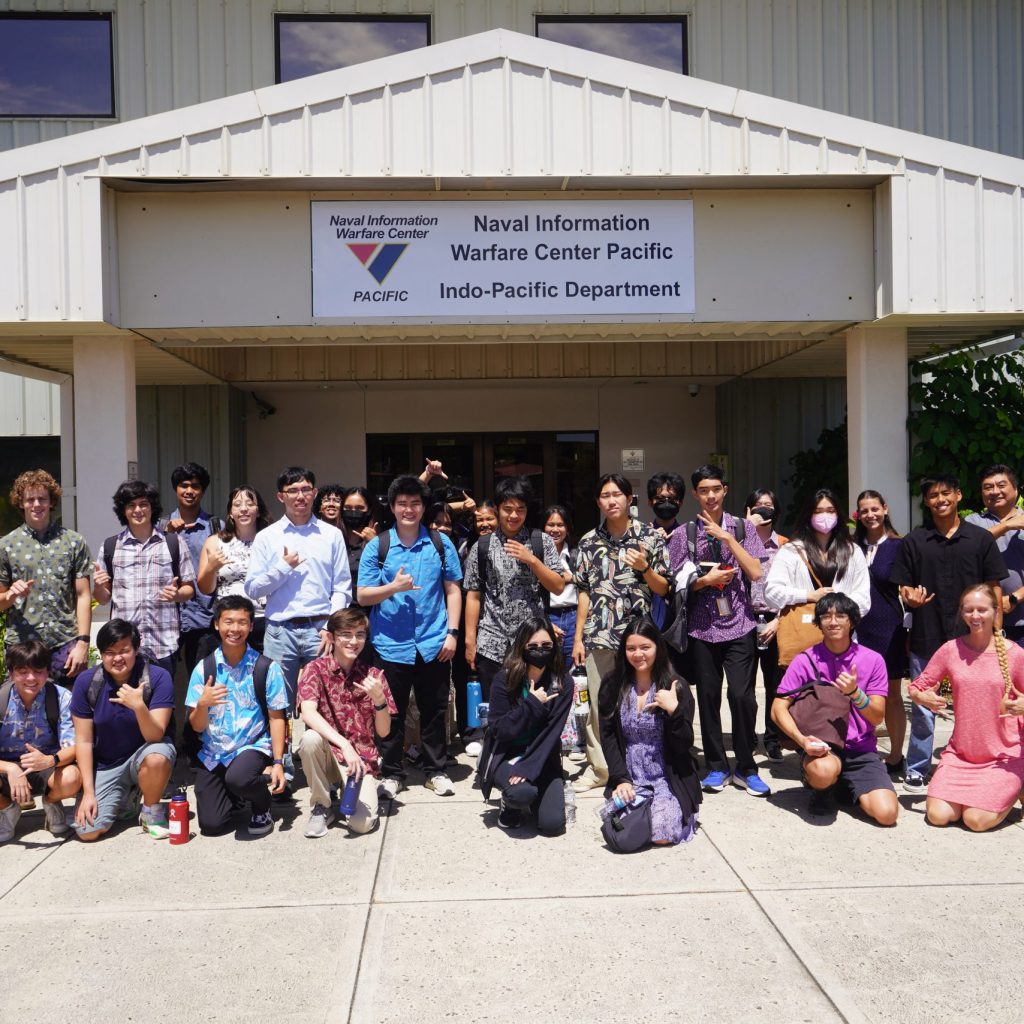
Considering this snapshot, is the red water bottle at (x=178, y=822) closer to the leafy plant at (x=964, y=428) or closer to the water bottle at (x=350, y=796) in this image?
the water bottle at (x=350, y=796)

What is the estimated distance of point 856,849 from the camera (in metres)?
4.64

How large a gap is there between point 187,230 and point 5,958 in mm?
5372

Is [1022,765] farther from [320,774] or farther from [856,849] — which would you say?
[320,774]

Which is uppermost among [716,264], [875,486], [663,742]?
[716,264]

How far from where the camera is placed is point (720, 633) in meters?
5.51

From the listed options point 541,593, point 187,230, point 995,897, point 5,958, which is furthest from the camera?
point 187,230

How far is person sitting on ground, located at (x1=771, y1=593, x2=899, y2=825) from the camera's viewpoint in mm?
5008

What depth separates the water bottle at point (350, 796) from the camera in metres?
4.90

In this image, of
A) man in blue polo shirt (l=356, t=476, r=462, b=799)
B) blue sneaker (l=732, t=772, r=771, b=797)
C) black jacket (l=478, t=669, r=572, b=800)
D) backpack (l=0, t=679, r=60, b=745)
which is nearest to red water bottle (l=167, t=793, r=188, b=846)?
backpack (l=0, t=679, r=60, b=745)

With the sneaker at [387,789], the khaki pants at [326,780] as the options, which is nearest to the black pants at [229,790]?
the khaki pants at [326,780]

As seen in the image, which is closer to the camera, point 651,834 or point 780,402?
point 651,834

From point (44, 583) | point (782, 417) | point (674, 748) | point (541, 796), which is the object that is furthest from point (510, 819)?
point (782, 417)

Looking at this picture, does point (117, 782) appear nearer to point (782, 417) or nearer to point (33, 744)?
point (33, 744)

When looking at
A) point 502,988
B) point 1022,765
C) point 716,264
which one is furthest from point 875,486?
point 502,988
